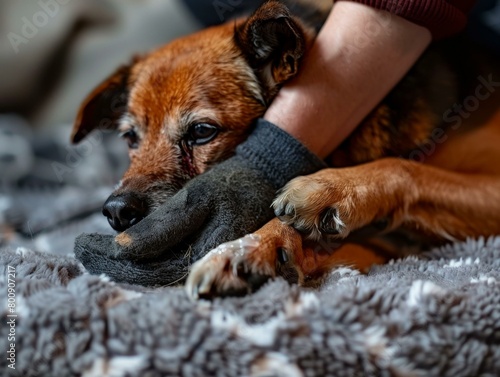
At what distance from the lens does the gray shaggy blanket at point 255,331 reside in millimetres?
780

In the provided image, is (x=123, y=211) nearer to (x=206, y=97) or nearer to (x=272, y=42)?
(x=206, y=97)

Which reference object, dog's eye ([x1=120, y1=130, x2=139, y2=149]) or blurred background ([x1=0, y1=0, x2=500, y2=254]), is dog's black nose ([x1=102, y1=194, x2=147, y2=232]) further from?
blurred background ([x1=0, y1=0, x2=500, y2=254])

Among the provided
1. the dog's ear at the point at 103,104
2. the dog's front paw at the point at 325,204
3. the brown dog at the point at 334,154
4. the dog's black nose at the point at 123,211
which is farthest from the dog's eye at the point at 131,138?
the dog's front paw at the point at 325,204

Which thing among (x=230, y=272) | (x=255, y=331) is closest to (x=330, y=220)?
(x=230, y=272)

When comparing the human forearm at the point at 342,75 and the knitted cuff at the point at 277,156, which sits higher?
the human forearm at the point at 342,75

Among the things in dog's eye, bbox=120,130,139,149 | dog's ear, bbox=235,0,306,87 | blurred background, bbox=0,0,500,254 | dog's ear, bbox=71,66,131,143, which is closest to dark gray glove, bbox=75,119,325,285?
dog's ear, bbox=235,0,306,87

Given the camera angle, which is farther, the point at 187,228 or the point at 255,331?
the point at 187,228

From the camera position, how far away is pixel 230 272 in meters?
0.94

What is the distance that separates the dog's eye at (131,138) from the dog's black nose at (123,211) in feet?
1.15

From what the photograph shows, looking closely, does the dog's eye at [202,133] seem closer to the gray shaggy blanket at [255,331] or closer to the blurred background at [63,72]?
the gray shaggy blanket at [255,331]

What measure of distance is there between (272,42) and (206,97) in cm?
20

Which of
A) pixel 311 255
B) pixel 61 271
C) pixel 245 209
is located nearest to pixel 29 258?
pixel 61 271

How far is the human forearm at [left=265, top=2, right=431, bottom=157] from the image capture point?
1.26 metres

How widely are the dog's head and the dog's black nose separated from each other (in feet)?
0.11
